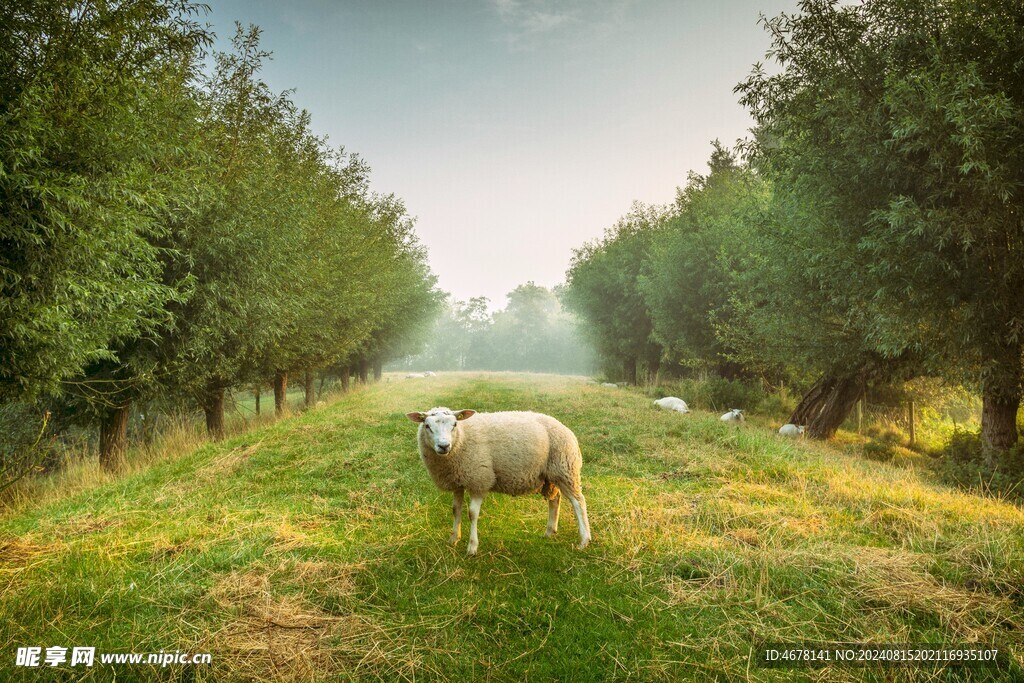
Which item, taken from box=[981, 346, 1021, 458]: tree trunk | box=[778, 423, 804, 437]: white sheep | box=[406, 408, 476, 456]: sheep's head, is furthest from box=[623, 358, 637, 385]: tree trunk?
box=[406, 408, 476, 456]: sheep's head

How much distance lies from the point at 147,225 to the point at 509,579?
7.41 m

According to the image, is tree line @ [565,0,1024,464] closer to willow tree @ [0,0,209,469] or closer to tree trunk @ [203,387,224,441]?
willow tree @ [0,0,209,469]

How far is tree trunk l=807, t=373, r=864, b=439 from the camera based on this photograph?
57.7ft

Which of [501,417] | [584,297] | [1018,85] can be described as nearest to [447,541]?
[501,417]

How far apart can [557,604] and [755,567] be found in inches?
82.6

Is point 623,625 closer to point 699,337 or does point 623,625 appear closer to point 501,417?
point 501,417

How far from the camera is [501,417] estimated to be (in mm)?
6477

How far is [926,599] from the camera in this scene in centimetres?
418

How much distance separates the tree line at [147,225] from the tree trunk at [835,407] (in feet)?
59.7

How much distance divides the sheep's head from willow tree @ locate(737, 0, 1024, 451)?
28.7ft

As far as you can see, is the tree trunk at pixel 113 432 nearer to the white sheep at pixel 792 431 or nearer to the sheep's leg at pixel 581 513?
the sheep's leg at pixel 581 513

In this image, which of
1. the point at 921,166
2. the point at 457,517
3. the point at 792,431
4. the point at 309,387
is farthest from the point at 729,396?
the point at 309,387

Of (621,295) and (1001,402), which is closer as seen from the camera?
(1001,402)

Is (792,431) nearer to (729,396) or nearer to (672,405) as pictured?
(672,405)
